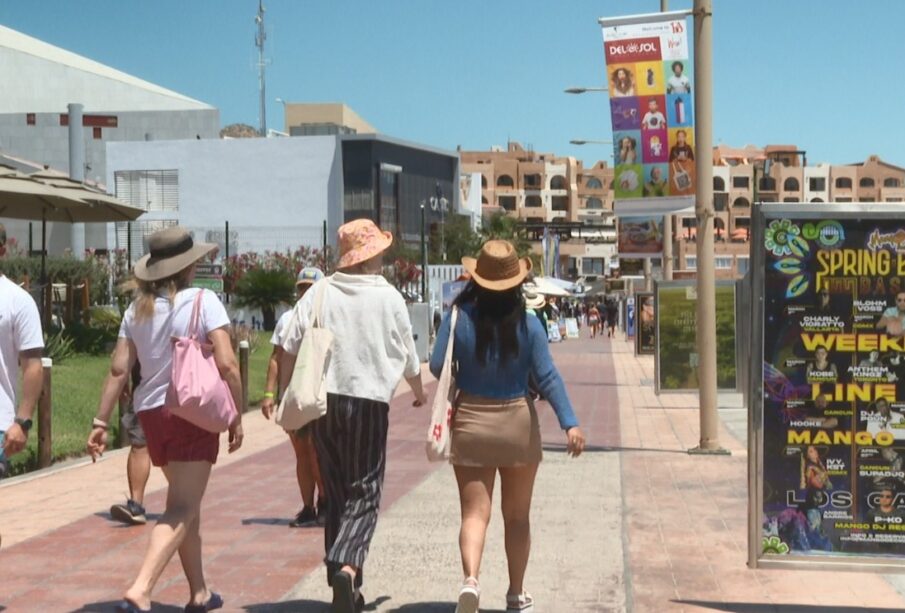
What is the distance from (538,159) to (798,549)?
504 feet

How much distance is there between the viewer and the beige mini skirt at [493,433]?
6055 millimetres

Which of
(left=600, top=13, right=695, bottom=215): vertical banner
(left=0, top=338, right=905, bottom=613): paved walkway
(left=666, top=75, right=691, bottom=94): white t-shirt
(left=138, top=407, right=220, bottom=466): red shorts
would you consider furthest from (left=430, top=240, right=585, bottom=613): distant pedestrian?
(left=666, top=75, right=691, bottom=94): white t-shirt

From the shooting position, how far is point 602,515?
9414mm

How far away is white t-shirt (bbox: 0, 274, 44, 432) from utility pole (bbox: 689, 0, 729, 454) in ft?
26.8

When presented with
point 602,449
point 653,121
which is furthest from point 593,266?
point 602,449

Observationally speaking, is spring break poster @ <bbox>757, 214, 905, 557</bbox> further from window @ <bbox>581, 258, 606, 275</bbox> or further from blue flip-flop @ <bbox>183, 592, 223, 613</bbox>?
window @ <bbox>581, 258, 606, 275</bbox>

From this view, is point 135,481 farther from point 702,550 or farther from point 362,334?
point 702,550

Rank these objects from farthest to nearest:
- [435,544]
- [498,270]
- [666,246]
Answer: [666,246], [435,544], [498,270]

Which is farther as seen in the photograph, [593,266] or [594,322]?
[593,266]

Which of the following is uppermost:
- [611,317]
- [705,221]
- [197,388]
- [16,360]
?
[705,221]

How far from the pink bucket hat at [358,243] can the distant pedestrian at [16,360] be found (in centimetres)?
143

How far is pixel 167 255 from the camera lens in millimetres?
6133

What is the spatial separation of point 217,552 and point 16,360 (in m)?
2.39

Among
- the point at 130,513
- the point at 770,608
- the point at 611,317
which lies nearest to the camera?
the point at 770,608
